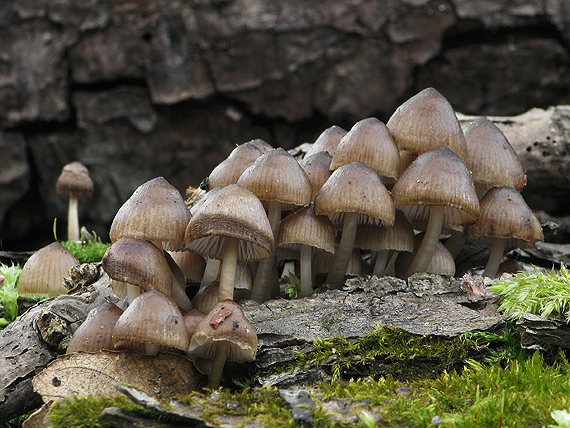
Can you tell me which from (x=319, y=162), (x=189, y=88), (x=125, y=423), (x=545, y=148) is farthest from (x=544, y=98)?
(x=125, y=423)

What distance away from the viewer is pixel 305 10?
6840 millimetres

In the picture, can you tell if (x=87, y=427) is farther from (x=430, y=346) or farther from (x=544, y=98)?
(x=544, y=98)

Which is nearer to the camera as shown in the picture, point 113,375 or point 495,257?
point 113,375

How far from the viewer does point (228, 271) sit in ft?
8.30

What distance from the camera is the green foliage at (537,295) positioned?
2.33 metres

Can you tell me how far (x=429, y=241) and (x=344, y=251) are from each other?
18.8 inches

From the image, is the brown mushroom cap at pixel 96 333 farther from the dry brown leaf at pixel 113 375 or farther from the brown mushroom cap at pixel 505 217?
the brown mushroom cap at pixel 505 217

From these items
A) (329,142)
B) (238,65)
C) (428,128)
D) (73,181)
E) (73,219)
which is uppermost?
(238,65)

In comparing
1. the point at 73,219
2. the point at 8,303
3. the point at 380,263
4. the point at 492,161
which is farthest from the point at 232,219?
the point at 73,219

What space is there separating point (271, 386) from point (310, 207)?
992mm

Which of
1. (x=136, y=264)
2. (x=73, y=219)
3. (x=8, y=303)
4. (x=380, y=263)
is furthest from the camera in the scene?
(x=73, y=219)

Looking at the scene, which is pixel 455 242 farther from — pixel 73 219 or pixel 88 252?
pixel 73 219

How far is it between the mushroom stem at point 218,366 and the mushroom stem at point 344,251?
914mm

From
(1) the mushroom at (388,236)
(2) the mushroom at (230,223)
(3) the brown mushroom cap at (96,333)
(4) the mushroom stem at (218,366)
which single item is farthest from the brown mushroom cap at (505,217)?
(3) the brown mushroom cap at (96,333)
